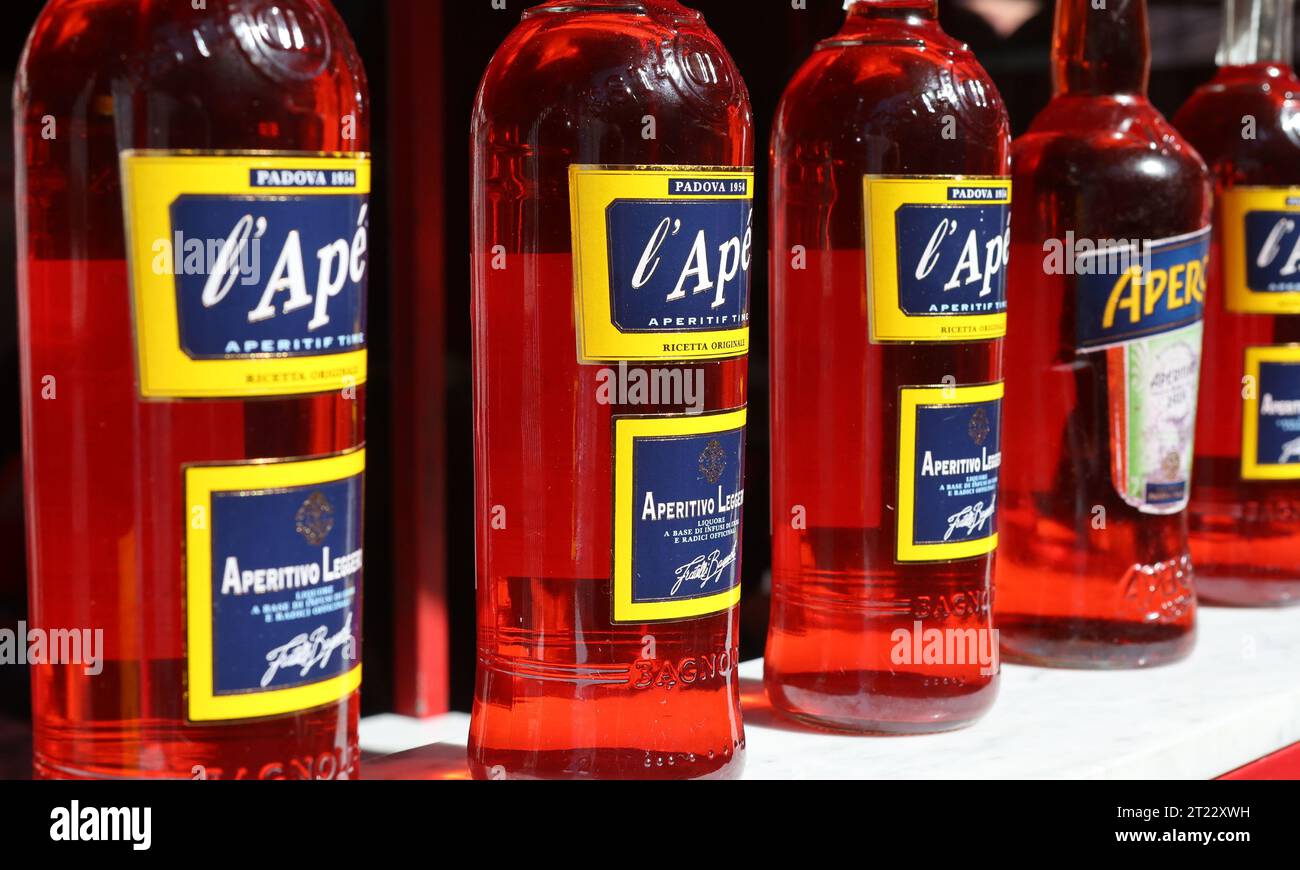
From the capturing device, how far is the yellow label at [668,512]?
74 centimetres

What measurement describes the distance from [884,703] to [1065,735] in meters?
0.10

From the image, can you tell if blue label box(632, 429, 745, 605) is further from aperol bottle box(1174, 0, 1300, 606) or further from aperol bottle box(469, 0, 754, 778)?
aperol bottle box(1174, 0, 1300, 606)

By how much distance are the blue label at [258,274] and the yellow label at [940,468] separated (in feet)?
1.17

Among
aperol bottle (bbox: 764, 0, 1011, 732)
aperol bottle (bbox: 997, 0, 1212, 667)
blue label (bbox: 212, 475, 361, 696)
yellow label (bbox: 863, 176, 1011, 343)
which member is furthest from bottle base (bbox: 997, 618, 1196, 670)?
blue label (bbox: 212, 475, 361, 696)

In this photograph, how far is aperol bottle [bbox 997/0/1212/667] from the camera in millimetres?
1020

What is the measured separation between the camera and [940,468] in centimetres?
88

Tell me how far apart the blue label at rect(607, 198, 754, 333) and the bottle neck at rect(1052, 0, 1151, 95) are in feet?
1.39
